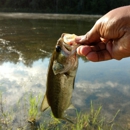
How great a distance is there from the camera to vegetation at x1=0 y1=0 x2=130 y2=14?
1913 inches

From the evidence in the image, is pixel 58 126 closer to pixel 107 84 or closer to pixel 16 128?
pixel 16 128

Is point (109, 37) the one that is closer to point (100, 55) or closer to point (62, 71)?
point (100, 55)

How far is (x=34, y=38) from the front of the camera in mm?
14852

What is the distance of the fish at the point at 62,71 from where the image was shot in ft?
7.42

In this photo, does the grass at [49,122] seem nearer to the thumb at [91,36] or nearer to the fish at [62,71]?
the thumb at [91,36]

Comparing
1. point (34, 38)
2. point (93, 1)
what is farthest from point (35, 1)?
point (34, 38)

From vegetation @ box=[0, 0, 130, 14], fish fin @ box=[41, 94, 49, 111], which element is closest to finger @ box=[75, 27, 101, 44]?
fish fin @ box=[41, 94, 49, 111]

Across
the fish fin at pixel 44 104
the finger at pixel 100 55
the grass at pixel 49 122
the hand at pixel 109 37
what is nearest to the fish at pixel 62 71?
the fish fin at pixel 44 104

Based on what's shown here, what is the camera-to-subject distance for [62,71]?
89.6 inches

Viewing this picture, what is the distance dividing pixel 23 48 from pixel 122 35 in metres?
10.0

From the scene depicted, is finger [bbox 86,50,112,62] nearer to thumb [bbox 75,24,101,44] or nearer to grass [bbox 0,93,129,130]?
thumb [bbox 75,24,101,44]

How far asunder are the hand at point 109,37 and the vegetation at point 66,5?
45411 millimetres

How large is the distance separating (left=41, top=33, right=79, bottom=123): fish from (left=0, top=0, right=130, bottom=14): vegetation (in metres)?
46.3

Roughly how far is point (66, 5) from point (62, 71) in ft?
170
